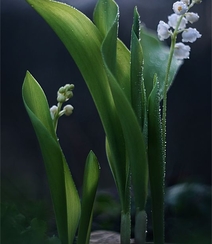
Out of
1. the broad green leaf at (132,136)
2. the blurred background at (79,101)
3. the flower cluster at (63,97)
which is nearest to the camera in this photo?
the broad green leaf at (132,136)

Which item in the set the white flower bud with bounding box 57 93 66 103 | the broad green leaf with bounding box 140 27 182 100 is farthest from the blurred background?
the white flower bud with bounding box 57 93 66 103

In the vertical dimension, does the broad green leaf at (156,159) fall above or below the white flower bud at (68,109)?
below

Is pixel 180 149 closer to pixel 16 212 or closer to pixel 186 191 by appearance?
pixel 186 191

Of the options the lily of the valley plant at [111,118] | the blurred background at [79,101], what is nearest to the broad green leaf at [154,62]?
the lily of the valley plant at [111,118]

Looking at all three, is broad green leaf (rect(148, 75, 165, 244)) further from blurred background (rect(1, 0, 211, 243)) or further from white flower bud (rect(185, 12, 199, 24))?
blurred background (rect(1, 0, 211, 243))

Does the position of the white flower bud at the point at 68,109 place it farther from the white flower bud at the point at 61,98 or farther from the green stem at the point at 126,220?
the green stem at the point at 126,220

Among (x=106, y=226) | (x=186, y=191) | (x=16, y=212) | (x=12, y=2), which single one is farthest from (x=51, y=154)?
(x=12, y=2)

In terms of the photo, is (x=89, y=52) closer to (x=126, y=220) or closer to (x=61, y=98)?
(x=61, y=98)

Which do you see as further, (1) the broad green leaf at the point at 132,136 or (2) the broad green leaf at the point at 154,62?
(2) the broad green leaf at the point at 154,62
